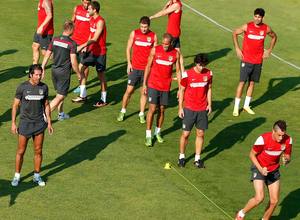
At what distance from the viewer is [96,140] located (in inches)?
666

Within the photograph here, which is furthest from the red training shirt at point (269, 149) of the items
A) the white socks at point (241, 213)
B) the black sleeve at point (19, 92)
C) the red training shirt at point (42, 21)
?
the red training shirt at point (42, 21)

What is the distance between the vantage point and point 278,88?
21281mm

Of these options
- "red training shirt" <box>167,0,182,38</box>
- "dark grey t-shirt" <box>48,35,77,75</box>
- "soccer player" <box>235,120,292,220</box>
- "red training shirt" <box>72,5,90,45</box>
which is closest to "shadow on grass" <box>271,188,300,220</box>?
"soccer player" <box>235,120,292,220</box>

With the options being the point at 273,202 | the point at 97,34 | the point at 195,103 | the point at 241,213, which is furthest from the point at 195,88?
the point at 97,34

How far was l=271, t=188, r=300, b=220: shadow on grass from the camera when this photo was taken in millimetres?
14047

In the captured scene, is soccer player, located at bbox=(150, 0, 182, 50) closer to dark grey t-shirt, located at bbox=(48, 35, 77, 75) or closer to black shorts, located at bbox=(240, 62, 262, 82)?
black shorts, located at bbox=(240, 62, 262, 82)

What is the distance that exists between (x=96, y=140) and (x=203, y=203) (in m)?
3.61

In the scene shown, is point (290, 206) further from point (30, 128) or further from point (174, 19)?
point (174, 19)

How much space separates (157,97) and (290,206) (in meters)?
4.11

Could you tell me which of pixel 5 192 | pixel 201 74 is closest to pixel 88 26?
pixel 201 74

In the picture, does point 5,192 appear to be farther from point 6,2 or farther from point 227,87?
point 6,2

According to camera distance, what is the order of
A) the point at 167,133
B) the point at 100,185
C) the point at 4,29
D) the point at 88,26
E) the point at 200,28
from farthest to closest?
the point at 200,28 < the point at 4,29 < the point at 88,26 < the point at 167,133 < the point at 100,185

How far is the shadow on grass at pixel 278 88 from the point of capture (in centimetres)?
2052

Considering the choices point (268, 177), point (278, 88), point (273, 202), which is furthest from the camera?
point (278, 88)
